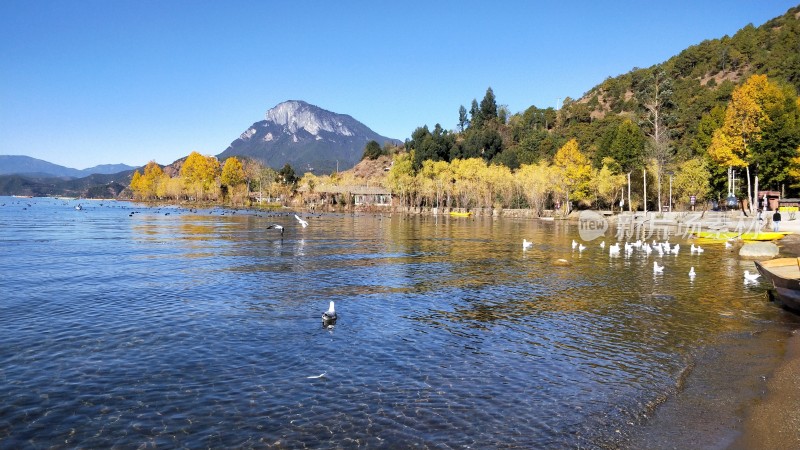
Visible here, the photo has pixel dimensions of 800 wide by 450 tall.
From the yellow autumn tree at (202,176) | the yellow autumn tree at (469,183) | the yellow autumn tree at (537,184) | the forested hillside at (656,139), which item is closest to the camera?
the forested hillside at (656,139)

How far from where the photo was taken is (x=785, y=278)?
16.6m

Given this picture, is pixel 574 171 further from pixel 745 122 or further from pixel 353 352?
pixel 353 352

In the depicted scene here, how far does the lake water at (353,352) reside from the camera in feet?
28.5

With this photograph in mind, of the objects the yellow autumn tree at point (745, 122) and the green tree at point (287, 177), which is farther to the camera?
the green tree at point (287, 177)

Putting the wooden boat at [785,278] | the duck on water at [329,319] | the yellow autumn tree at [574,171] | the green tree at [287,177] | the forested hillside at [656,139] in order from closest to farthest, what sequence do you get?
the duck on water at [329,319] → the wooden boat at [785,278] → the forested hillside at [656,139] → the yellow autumn tree at [574,171] → the green tree at [287,177]

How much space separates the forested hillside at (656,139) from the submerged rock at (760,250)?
1407 inches

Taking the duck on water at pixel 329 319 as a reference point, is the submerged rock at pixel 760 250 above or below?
above

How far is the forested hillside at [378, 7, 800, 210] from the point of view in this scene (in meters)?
64.0

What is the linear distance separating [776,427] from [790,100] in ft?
269

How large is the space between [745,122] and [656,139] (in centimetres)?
2492

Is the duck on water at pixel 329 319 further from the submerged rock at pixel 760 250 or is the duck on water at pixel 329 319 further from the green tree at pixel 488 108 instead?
the green tree at pixel 488 108

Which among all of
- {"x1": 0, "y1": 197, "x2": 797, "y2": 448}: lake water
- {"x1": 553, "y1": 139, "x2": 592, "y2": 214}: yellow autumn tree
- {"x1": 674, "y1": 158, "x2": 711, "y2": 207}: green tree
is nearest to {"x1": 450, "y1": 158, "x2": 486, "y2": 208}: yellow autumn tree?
{"x1": 553, "y1": 139, "x2": 592, "y2": 214}: yellow autumn tree

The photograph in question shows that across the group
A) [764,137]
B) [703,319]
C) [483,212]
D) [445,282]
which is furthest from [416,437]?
[483,212]

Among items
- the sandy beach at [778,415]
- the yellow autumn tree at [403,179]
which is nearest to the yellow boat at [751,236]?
the sandy beach at [778,415]
